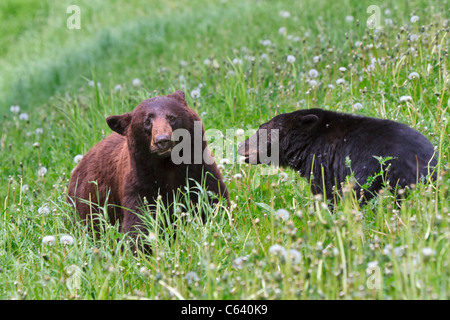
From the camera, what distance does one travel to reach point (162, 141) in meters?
4.75

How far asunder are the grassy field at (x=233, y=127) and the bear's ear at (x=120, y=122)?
803 mm

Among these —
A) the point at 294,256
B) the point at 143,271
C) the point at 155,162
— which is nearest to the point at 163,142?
the point at 155,162

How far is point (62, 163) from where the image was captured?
732 centimetres

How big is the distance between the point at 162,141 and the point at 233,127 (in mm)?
2144

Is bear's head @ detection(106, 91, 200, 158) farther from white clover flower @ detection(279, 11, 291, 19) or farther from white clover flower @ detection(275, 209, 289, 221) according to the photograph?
white clover flower @ detection(279, 11, 291, 19)

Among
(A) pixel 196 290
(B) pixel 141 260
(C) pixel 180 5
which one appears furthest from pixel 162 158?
(C) pixel 180 5

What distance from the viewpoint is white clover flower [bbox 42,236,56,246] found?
14.6 feet

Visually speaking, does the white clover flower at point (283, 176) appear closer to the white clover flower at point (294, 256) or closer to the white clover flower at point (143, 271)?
the white clover flower at point (143, 271)

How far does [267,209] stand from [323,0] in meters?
7.49

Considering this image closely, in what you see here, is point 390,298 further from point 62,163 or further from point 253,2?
point 253,2

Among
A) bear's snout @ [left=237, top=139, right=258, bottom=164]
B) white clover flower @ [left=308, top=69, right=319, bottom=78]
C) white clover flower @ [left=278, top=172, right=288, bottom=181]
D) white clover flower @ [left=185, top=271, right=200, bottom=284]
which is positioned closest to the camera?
white clover flower @ [left=185, top=271, right=200, bottom=284]

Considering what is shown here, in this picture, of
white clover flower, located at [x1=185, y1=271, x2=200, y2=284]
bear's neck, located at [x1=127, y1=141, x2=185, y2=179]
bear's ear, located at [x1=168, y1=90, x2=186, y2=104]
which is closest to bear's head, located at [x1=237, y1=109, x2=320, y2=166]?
bear's ear, located at [x1=168, y1=90, x2=186, y2=104]

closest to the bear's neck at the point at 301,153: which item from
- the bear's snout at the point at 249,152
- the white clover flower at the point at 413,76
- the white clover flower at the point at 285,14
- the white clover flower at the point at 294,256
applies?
the bear's snout at the point at 249,152

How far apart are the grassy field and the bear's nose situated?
0.47 m
